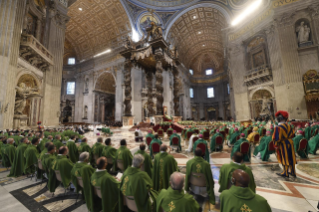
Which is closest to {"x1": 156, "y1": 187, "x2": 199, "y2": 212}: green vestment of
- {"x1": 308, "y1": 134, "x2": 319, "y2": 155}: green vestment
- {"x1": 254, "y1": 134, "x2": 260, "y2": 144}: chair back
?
{"x1": 254, "y1": 134, "x2": 260, "y2": 144}: chair back

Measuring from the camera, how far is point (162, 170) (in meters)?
2.78

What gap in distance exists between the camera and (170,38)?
22938mm

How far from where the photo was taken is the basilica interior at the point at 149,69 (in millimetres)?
3788

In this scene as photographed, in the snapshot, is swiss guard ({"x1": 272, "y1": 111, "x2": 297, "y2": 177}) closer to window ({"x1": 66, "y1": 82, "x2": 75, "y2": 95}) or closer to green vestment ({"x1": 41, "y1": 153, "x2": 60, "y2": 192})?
green vestment ({"x1": 41, "y1": 153, "x2": 60, "y2": 192})

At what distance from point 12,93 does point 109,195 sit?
1072 centimetres

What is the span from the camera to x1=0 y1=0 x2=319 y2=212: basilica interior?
3.79m

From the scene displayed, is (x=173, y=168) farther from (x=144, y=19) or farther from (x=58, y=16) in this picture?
(x=144, y=19)

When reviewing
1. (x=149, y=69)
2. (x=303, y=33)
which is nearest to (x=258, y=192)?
(x=303, y=33)

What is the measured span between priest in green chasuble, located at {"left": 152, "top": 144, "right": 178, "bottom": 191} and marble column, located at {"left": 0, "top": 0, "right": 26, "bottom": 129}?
9826mm

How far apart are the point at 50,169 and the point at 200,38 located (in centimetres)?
2900

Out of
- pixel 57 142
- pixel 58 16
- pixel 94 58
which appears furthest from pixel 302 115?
pixel 94 58

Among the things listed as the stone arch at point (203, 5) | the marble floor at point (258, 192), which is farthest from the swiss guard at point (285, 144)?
the stone arch at point (203, 5)

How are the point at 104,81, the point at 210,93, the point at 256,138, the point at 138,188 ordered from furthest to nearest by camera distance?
1. the point at 210,93
2. the point at 104,81
3. the point at 256,138
4. the point at 138,188

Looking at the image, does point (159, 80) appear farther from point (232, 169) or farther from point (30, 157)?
point (232, 169)
